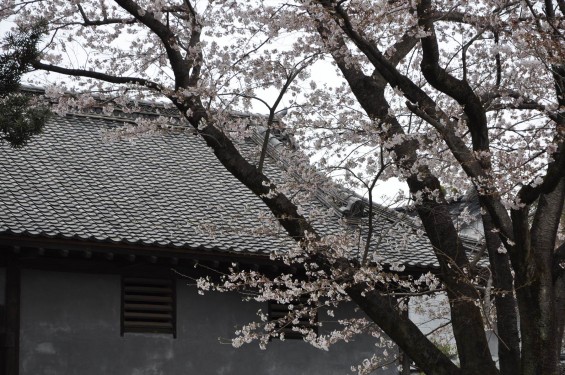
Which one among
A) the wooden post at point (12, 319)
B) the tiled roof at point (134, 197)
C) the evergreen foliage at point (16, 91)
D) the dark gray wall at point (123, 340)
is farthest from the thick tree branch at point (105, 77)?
the dark gray wall at point (123, 340)

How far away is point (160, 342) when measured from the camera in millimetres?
13477

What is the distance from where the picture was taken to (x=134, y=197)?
569 inches

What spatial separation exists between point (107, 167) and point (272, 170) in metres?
3.08

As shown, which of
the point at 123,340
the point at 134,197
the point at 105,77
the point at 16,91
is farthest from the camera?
the point at 134,197

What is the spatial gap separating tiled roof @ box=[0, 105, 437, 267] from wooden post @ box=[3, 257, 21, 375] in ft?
2.50

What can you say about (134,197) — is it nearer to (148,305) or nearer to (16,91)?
(148,305)

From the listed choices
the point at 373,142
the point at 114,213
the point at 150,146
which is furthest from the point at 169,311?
the point at 373,142

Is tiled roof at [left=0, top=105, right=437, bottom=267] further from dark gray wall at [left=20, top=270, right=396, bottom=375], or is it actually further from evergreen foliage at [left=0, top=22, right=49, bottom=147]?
evergreen foliage at [left=0, top=22, right=49, bottom=147]

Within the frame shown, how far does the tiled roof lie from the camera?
12.6 metres

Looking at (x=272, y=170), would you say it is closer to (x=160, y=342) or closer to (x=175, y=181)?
(x=175, y=181)

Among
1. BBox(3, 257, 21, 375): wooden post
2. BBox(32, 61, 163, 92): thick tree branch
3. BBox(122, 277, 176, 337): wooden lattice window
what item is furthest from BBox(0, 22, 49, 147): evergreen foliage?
BBox(122, 277, 176, 337): wooden lattice window

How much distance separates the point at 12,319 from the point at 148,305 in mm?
1960

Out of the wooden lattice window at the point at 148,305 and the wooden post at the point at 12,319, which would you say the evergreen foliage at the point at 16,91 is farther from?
the wooden lattice window at the point at 148,305

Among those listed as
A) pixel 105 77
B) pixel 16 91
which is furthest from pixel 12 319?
pixel 105 77
